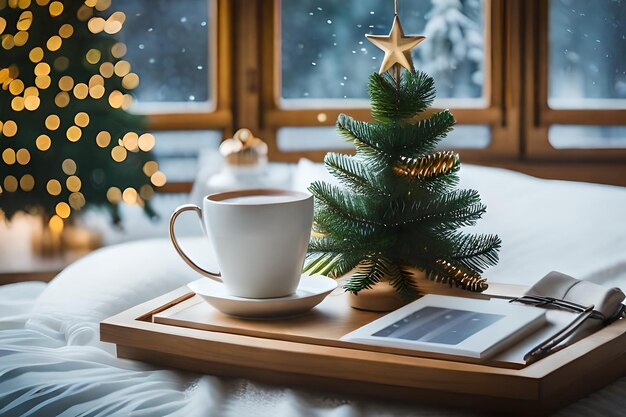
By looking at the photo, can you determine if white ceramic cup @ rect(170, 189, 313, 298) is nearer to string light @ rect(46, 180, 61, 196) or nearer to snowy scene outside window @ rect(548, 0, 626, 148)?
string light @ rect(46, 180, 61, 196)

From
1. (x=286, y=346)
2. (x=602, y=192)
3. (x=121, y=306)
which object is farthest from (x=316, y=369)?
(x=602, y=192)

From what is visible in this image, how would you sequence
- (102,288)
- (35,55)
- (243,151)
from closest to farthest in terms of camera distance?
(102,288) → (243,151) → (35,55)

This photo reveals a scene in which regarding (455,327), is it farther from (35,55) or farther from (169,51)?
(169,51)

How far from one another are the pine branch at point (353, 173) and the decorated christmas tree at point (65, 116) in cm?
155

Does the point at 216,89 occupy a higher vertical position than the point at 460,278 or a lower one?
higher

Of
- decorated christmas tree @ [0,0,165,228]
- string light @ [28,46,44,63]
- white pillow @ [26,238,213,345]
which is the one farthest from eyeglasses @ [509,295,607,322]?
string light @ [28,46,44,63]

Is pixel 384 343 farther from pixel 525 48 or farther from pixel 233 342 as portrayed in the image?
pixel 525 48

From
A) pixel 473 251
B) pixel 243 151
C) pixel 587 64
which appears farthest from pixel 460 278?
pixel 587 64

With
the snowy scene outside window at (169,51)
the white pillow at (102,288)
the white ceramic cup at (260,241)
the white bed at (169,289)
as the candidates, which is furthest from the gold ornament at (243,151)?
the white ceramic cup at (260,241)

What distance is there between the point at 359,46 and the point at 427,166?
182 cm

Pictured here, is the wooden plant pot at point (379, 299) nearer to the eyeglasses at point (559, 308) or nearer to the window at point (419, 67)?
the eyeglasses at point (559, 308)

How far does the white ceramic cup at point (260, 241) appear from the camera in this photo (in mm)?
819

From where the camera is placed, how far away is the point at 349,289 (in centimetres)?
88

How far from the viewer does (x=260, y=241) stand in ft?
2.71
